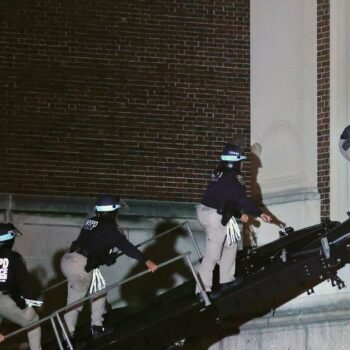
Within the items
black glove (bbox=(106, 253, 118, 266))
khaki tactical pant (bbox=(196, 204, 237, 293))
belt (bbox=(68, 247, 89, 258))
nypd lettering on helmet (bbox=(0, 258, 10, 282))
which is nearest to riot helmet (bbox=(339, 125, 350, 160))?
khaki tactical pant (bbox=(196, 204, 237, 293))

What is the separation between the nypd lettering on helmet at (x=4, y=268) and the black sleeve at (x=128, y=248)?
1.35m

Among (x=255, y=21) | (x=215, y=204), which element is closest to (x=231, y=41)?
(x=255, y=21)

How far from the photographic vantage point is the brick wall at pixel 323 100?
18.9 metres

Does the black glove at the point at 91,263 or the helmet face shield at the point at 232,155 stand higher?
the helmet face shield at the point at 232,155

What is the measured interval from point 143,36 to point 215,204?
480 centimetres

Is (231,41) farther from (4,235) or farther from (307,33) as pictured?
(4,235)

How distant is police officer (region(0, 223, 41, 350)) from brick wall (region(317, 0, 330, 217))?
4.95 meters

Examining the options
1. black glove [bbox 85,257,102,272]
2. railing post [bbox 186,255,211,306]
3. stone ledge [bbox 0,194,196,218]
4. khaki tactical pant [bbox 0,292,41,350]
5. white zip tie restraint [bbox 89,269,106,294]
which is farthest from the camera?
stone ledge [bbox 0,194,196,218]

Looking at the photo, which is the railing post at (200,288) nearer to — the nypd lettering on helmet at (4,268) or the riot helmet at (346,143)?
the nypd lettering on helmet at (4,268)

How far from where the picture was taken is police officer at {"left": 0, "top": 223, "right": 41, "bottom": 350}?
15.9 meters

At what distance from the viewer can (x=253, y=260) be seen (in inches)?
661

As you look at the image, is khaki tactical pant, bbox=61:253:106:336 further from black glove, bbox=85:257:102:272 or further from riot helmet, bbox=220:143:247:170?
riot helmet, bbox=220:143:247:170

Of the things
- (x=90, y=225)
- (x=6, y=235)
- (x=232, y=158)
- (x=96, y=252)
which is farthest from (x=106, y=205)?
(x=232, y=158)

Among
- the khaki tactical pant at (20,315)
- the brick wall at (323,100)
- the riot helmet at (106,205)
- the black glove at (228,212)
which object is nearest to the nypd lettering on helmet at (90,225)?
the riot helmet at (106,205)
